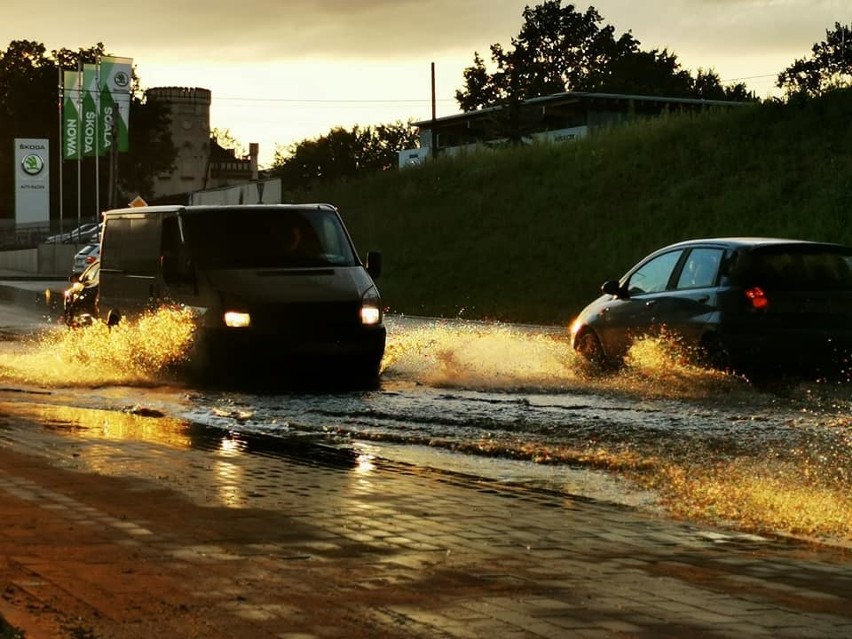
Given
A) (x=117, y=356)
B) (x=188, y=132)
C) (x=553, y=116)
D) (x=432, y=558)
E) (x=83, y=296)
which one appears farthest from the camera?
(x=188, y=132)

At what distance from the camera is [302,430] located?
12398 millimetres

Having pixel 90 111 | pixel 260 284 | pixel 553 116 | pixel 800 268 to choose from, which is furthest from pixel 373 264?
pixel 553 116

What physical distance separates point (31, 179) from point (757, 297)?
72387 millimetres

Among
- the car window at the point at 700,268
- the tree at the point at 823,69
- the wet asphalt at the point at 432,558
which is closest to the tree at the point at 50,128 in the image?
the tree at the point at 823,69

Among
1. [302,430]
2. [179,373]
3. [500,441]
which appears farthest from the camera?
[179,373]

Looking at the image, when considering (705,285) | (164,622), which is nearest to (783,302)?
(705,285)

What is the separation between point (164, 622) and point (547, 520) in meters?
2.96

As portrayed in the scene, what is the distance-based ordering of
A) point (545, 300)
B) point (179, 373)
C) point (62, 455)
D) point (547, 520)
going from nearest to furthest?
point (547, 520)
point (62, 455)
point (179, 373)
point (545, 300)

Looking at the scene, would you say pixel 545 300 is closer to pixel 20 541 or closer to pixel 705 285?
pixel 705 285

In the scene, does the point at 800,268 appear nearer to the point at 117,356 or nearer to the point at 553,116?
the point at 117,356

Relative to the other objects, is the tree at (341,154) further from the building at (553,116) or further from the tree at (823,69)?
the tree at (823,69)

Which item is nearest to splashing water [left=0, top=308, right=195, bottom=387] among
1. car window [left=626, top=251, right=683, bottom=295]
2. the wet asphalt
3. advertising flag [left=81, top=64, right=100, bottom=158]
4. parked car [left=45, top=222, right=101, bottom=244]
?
car window [left=626, top=251, right=683, bottom=295]

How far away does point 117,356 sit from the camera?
18047mm

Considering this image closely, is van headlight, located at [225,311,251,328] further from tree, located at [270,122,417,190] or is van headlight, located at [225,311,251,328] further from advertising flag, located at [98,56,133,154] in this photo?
tree, located at [270,122,417,190]
